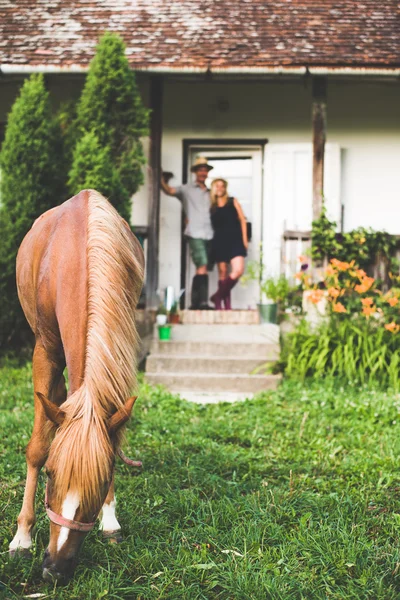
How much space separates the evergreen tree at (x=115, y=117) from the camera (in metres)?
8.01

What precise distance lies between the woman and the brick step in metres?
1.79

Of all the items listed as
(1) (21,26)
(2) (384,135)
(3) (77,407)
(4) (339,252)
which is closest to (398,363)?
(4) (339,252)

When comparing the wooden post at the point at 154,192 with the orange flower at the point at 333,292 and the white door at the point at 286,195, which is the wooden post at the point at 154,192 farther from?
the orange flower at the point at 333,292

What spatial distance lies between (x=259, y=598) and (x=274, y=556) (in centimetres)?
41

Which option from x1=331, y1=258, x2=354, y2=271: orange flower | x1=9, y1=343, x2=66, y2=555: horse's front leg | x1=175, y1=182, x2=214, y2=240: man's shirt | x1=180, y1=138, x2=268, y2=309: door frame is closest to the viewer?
x1=9, y1=343, x2=66, y2=555: horse's front leg

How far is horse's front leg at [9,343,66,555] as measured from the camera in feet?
10.2

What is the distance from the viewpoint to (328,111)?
10156 millimetres

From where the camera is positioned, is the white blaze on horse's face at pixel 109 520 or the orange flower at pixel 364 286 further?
the orange flower at pixel 364 286

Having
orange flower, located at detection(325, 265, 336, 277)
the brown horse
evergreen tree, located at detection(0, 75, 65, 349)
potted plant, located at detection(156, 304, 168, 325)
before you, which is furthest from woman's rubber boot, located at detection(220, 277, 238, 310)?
the brown horse

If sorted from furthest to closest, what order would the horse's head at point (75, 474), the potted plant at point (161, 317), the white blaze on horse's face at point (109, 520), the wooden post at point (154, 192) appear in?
the wooden post at point (154, 192), the potted plant at point (161, 317), the white blaze on horse's face at point (109, 520), the horse's head at point (75, 474)

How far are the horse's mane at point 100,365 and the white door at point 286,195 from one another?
701 centimetres

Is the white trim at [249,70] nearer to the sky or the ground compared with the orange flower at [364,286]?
nearer to the sky

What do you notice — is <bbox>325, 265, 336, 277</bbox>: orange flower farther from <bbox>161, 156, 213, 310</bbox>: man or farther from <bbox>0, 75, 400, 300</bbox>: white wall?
<bbox>0, 75, 400, 300</bbox>: white wall

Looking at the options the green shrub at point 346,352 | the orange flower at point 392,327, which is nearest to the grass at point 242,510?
the green shrub at point 346,352
